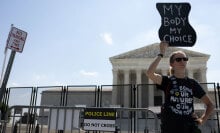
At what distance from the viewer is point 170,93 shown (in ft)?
11.1

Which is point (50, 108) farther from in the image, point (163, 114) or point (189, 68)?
point (189, 68)

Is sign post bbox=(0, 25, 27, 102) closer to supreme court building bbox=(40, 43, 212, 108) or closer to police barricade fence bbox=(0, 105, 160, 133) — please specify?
police barricade fence bbox=(0, 105, 160, 133)

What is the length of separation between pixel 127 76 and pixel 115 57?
16.3 feet

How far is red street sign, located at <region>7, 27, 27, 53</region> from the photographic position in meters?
4.89

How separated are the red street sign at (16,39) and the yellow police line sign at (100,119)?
2.21m

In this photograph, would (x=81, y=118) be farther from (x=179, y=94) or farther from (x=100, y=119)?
(x=179, y=94)

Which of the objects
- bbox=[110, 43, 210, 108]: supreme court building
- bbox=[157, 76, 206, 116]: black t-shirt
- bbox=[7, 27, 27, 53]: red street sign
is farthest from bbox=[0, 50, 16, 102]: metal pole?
bbox=[110, 43, 210, 108]: supreme court building

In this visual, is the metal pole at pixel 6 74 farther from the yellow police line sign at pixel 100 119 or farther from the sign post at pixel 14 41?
the yellow police line sign at pixel 100 119

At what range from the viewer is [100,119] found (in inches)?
242

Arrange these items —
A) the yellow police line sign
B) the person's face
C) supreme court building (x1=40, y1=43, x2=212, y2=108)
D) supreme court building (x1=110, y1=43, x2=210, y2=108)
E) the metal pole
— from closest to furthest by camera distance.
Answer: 1. the person's face
2. the metal pole
3. the yellow police line sign
4. supreme court building (x1=40, y1=43, x2=212, y2=108)
5. supreme court building (x1=110, y1=43, x2=210, y2=108)

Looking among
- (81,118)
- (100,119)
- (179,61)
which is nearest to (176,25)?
(179,61)

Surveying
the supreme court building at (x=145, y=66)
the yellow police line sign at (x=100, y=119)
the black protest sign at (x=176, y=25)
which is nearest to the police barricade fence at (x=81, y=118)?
the yellow police line sign at (x=100, y=119)

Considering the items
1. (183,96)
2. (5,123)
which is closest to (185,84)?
(183,96)

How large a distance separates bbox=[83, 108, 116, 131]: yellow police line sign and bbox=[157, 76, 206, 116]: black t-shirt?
2.83 meters
